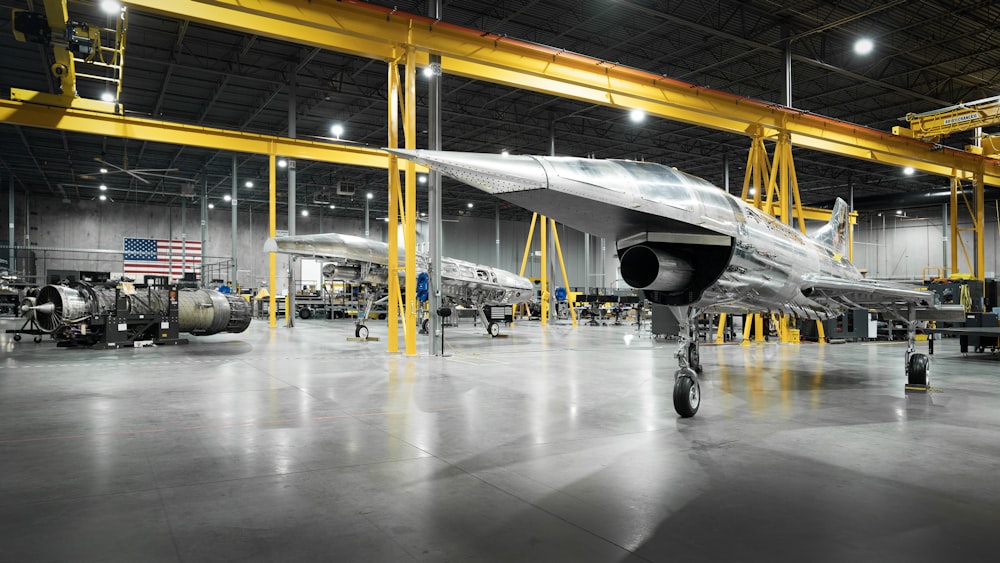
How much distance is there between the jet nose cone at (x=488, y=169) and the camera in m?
4.17

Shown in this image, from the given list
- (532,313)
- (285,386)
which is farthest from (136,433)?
(532,313)

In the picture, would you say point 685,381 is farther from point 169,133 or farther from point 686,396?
point 169,133

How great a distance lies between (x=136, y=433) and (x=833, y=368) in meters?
11.8

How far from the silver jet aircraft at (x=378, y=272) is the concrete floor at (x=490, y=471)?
24.1 feet

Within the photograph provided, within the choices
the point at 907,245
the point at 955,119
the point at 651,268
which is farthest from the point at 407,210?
the point at 907,245

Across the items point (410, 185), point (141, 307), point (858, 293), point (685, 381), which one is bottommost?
point (685, 381)

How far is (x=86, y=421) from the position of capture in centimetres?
591

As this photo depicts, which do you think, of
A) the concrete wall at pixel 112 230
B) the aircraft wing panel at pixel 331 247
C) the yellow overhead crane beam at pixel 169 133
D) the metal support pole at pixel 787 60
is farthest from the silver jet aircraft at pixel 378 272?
the concrete wall at pixel 112 230

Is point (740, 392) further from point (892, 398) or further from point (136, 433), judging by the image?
point (136, 433)

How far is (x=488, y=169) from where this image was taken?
4.21m

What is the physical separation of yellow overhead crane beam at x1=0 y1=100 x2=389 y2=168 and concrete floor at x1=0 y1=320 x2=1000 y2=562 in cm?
1123

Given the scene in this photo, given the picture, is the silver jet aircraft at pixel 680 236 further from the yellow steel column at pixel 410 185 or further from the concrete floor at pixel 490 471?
the yellow steel column at pixel 410 185

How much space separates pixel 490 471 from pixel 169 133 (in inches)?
815

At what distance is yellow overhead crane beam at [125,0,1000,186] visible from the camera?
11.5 m
